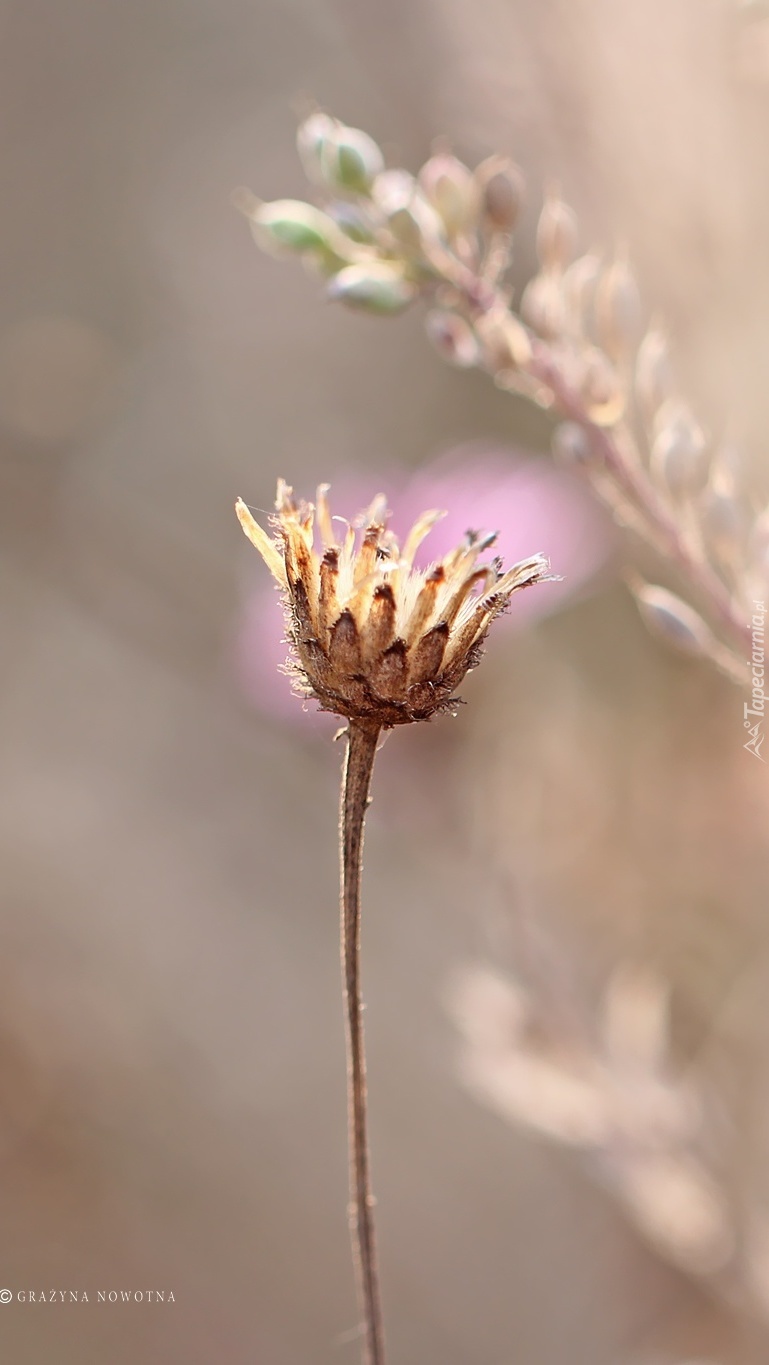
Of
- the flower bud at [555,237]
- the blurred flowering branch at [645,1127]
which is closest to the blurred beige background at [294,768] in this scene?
the blurred flowering branch at [645,1127]

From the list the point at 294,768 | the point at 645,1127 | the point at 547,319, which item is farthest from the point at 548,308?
the point at 294,768

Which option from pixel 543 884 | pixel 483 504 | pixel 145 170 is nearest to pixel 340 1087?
pixel 543 884

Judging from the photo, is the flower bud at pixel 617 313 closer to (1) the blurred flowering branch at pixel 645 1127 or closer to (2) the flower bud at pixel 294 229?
(2) the flower bud at pixel 294 229

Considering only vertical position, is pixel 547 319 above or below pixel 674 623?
above

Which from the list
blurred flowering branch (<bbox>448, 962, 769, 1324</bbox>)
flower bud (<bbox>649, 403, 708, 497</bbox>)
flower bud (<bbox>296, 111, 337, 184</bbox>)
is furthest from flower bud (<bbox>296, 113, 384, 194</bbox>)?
blurred flowering branch (<bbox>448, 962, 769, 1324</bbox>)

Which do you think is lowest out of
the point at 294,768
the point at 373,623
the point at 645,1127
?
the point at 645,1127

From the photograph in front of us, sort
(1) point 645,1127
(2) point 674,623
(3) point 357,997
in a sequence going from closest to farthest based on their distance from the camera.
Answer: (3) point 357,997
(2) point 674,623
(1) point 645,1127

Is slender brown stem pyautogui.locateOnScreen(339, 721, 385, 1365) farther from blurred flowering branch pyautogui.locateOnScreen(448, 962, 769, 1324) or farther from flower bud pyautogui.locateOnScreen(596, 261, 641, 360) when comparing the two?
blurred flowering branch pyautogui.locateOnScreen(448, 962, 769, 1324)

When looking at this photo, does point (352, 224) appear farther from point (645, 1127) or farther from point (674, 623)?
point (645, 1127)
